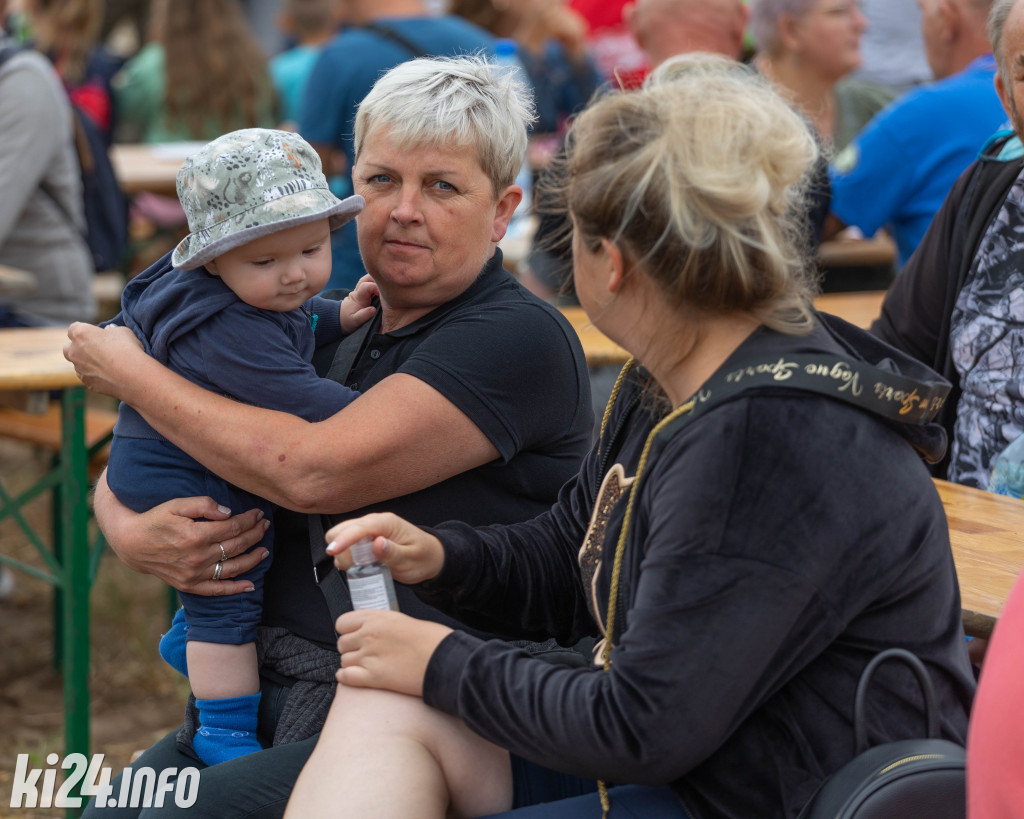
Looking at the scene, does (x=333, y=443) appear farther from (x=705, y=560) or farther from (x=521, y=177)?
(x=521, y=177)

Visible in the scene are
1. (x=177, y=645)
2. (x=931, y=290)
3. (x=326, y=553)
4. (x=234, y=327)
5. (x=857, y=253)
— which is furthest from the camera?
(x=857, y=253)

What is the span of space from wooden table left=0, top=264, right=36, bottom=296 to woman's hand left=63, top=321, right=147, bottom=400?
208 cm

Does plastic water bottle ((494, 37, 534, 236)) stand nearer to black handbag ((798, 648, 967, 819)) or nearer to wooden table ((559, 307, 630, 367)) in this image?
wooden table ((559, 307, 630, 367))

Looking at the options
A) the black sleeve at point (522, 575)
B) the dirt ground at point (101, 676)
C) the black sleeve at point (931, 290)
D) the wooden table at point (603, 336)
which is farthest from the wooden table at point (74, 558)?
the black sleeve at point (931, 290)

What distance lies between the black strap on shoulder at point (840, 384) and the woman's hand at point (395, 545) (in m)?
0.49

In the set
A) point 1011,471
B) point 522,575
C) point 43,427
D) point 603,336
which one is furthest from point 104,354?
point 43,427

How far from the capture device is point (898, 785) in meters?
1.27

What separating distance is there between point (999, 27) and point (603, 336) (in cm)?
110

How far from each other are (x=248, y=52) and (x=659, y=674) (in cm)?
593

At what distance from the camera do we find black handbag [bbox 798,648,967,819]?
126 centimetres

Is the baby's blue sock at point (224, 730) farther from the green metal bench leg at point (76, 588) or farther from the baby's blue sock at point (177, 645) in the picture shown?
the green metal bench leg at point (76, 588)

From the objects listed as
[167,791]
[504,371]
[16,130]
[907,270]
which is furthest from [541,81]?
[167,791]

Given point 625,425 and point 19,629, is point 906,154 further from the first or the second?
point 19,629

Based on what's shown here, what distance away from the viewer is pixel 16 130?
4.01 meters
